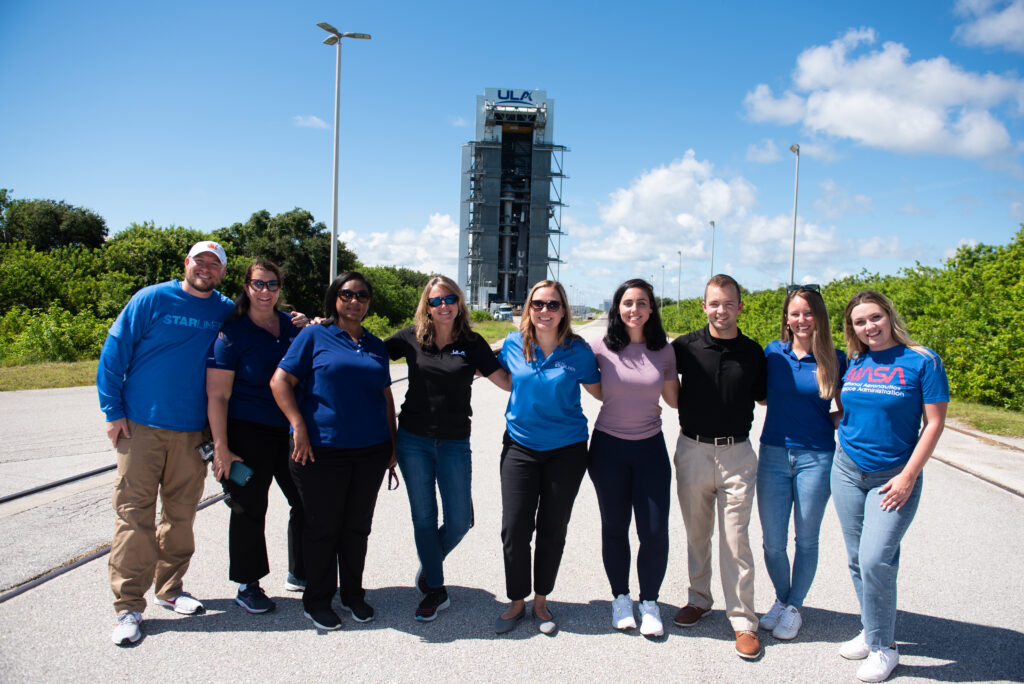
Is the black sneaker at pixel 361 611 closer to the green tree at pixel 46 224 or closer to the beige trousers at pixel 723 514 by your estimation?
the beige trousers at pixel 723 514

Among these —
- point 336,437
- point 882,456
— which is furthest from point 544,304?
point 882,456

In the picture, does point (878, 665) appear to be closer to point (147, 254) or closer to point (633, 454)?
point (633, 454)

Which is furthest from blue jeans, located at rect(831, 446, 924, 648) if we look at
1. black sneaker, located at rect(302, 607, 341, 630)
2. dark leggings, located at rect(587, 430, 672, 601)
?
black sneaker, located at rect(302, 607, 341, 630)

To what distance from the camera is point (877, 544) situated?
319cm

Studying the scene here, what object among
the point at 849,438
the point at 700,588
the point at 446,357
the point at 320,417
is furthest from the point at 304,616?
the point at 849,438

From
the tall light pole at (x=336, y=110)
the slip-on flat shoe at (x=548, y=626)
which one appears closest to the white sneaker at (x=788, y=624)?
the slip-on flat shoe at (x=548, y=626)

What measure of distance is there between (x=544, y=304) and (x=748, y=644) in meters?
2.16

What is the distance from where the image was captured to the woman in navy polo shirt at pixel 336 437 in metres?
3.48

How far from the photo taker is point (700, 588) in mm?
3725

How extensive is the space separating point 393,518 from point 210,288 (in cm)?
264

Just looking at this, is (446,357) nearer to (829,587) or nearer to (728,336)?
(728,336)

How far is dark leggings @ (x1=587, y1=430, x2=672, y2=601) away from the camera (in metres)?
3.61

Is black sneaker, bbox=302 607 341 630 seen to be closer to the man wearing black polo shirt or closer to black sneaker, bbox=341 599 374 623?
black sneaker, bbox=341 599 374 623

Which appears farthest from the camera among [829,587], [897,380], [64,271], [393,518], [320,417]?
[64,271]
